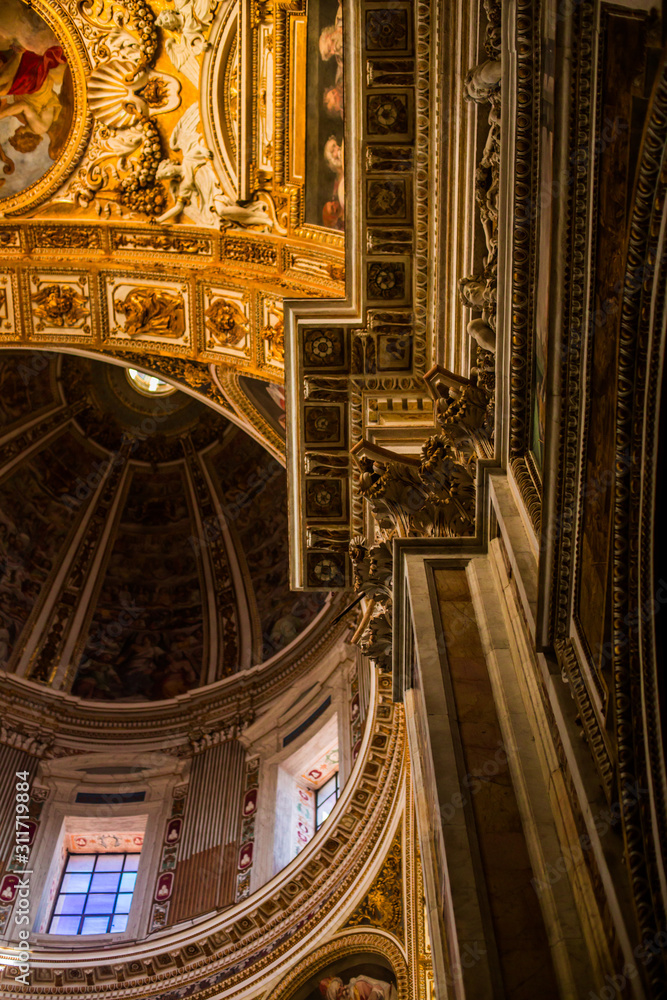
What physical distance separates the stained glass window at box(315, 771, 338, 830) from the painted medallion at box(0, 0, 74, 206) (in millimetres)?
10172

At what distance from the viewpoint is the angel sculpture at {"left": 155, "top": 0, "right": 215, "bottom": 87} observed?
9.98 m

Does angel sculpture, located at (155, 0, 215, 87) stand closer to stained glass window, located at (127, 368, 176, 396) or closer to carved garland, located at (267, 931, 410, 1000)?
carved garland, located at (267, 931, 410, 1000)

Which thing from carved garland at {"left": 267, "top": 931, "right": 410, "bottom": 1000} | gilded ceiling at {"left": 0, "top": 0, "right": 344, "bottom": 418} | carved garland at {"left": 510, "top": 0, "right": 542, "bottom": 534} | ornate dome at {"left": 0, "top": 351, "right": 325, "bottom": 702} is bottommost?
carved garland at {"left": 267, "top": 931, "right": 410, "bottom": 1000}

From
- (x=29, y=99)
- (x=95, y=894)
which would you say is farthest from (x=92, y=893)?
(x=29, y=99)

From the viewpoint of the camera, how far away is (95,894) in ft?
47.6

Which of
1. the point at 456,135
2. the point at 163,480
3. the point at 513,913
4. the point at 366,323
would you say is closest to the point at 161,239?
the point at 366,323

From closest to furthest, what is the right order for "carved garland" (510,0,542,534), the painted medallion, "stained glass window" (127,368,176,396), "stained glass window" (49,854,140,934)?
1. "carved garland" (510,0,542,534)
2. the painted medallion
3. "stained glass window" (49,854,140,934)
4. "stained glass window" (127,368,176,396)

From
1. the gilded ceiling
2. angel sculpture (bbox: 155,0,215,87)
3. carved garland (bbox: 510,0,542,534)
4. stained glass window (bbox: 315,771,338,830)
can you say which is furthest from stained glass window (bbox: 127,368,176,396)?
carved garland (bbox: 510,0,542,534)

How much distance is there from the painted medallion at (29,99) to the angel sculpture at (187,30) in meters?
1.45

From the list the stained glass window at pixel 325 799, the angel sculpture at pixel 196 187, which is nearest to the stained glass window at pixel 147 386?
the angel sculpture at pixel 196 187

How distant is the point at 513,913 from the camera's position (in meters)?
3.62

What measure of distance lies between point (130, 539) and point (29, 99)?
38.8ft

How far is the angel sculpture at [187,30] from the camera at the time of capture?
998 cm

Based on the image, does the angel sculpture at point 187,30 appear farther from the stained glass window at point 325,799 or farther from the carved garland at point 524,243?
the stained glass window at point 325,799
